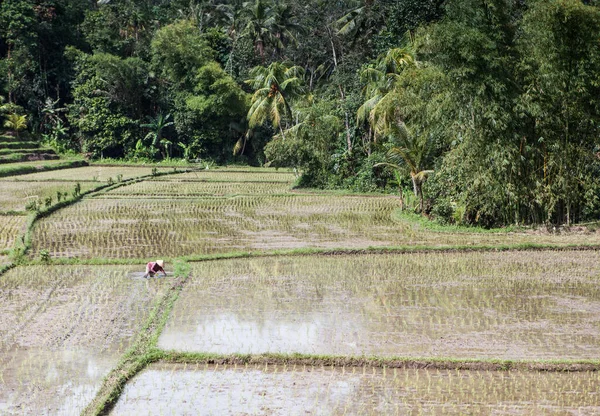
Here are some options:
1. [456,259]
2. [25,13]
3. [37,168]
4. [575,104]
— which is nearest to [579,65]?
[575,104]

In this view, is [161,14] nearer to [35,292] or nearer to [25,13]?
[25,13]

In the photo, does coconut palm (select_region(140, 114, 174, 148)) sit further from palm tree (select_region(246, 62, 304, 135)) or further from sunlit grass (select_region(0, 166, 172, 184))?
palm tree (select_region(246, 62, 304, 135))

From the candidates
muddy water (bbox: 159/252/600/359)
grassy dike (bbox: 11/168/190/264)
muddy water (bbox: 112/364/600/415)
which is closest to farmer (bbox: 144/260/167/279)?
muddy water (bbox: 159/252/600/359)

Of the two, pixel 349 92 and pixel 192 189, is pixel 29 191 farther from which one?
pixel 349 92

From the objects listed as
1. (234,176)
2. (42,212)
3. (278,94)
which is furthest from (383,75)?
(42,212)

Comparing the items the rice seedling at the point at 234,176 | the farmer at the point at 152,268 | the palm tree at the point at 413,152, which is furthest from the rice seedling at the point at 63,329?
the rice seedling at the point at 234,176


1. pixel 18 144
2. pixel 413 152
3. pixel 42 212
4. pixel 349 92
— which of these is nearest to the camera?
pixel 42 212

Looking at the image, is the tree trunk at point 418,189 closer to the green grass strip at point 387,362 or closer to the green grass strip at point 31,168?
the green grass strip at point 387,362
